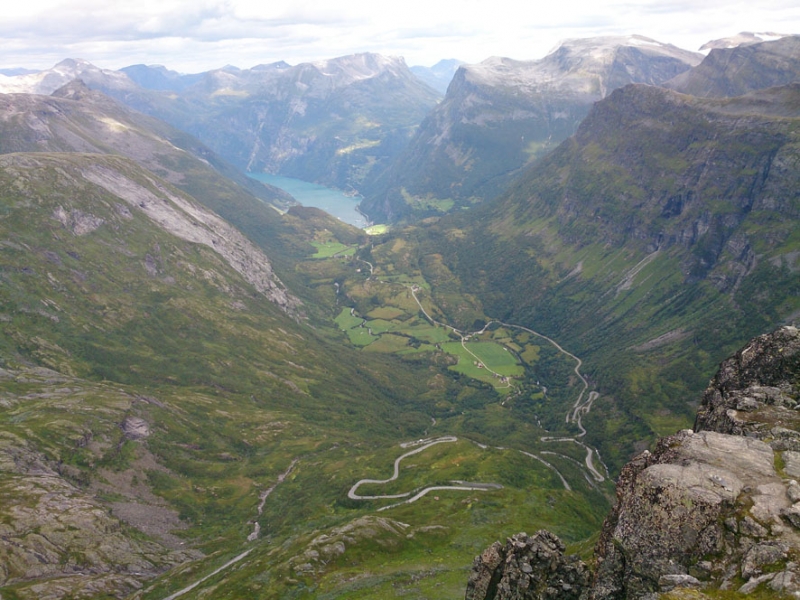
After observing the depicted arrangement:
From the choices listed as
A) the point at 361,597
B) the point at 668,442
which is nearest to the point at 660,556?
the point at 668,442

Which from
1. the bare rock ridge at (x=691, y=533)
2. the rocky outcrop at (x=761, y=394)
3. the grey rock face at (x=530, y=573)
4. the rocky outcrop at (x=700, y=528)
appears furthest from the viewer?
the rocky outcrop at (x=761, y=394)

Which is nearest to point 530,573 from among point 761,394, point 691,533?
point 691,533

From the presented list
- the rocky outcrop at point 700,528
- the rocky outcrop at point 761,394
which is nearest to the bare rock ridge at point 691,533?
the rocky outcrop at point 700,528

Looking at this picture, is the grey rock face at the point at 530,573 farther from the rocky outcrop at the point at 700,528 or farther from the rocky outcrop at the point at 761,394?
the rocky outcrop at the point at 761,394

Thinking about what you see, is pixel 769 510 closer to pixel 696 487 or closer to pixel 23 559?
pixel 696 487

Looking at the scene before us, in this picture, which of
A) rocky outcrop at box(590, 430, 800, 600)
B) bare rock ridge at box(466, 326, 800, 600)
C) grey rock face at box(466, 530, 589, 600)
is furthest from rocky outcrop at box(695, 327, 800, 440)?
grey rock face at box(466, 530, 589, 600)

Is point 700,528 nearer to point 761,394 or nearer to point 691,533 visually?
point 691,533
